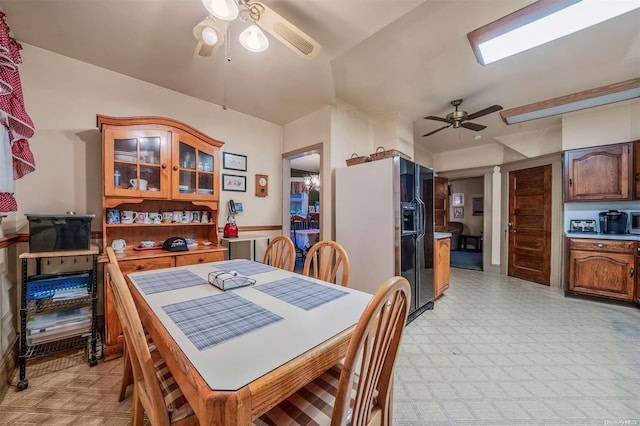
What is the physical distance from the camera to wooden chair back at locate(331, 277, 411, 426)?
23.7 inches

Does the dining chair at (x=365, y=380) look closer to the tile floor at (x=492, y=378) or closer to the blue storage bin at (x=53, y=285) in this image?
→ the tile floor at (x=492, y=378)

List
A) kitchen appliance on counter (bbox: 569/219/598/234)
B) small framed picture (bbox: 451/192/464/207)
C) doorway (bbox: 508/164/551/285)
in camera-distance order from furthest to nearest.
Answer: small framed picture (bbox: 451/192/464/207) → doorway (bbox: 508/164/551/285) → kitchen appliance on counter (bbox: 569/219/598/234)

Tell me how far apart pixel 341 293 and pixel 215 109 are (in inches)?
109

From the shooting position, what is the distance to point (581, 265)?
3.11 meters

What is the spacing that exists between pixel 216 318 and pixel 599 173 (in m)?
4.67

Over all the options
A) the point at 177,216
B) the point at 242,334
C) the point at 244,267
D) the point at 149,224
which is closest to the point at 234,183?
the point at 177,216

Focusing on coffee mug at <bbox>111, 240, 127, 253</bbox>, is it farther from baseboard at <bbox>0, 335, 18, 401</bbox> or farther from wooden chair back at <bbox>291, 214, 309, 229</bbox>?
wooden chair back at <bbox>291, 214, 309, 229</bbox>

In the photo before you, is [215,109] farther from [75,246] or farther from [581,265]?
[581,265]

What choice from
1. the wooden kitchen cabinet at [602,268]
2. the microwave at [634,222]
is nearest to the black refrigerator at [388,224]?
the wooden kitchen cabinet at [602,268]

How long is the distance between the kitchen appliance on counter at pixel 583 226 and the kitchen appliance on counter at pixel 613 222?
0.09 m

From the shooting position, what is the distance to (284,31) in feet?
4.59

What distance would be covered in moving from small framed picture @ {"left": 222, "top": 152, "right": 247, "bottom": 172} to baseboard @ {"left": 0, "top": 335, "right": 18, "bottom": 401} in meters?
2.24

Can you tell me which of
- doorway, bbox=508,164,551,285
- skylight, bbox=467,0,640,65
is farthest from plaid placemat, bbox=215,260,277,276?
doorway, bbox=508,164,551,285

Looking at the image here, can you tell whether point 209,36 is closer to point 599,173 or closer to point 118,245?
point 118,245
